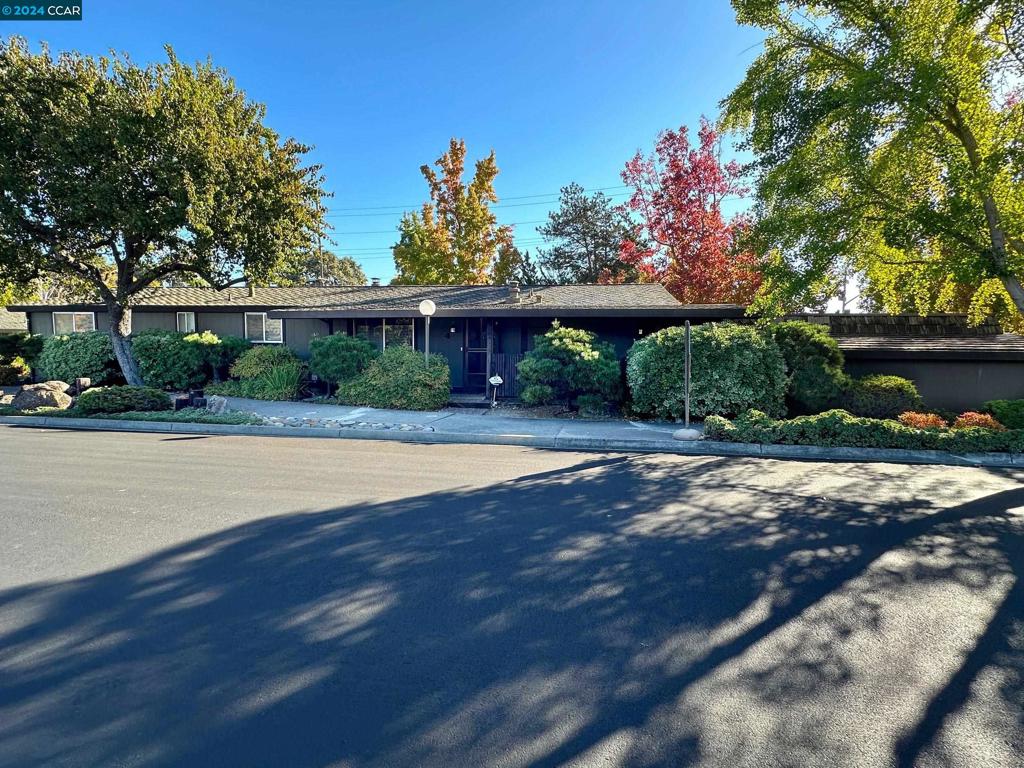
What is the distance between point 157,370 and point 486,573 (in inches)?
607

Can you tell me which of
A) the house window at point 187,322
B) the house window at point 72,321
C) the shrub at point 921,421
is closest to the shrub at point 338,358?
the house window at point 187,322

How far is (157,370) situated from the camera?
1486cm

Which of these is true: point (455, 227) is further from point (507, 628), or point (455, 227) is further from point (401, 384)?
point (507, 628)

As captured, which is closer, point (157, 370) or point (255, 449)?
point (255, 449)

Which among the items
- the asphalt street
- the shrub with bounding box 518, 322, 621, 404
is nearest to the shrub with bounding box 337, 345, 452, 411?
the shrub with bounding box 518, 322, 621, 404

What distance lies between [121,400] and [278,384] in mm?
3416

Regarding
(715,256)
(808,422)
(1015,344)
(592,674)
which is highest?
(715,256)

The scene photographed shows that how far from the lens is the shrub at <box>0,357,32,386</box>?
16.4 meters

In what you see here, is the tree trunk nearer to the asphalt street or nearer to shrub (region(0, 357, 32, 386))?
shrub (region(0, 357, 32, 386))

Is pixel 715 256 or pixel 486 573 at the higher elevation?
pixel 715 256

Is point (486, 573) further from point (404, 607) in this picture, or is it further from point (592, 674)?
point (592, 674)

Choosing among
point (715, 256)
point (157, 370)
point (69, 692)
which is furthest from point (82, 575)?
point (715, 256)

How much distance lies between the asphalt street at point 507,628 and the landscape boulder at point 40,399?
7.84 m

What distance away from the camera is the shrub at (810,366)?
10.2 metres
